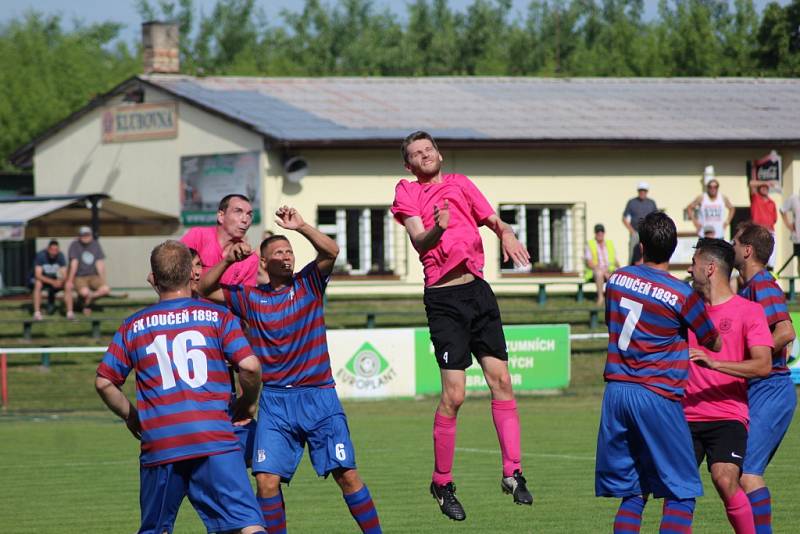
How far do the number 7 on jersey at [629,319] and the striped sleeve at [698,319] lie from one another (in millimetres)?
275

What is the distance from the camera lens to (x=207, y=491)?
8.05 m

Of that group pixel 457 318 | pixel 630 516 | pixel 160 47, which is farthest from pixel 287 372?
pixel 160 47

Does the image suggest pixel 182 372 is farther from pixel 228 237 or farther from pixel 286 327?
pixel 228 237

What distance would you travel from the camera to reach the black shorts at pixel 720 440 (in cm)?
919

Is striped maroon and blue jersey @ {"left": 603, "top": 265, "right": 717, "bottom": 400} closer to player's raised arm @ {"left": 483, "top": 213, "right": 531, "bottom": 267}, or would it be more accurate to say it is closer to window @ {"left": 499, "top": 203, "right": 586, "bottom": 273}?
player's raised arm @ {"left": 483, "top": 213, "right": 531, "bottom": 267}

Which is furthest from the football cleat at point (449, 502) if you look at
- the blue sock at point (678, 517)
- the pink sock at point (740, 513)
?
the pink sock at point (740, 513)

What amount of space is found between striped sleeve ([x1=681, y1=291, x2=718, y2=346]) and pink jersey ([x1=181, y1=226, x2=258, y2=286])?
11.1ft

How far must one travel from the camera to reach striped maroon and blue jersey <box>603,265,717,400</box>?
8570 millimetres

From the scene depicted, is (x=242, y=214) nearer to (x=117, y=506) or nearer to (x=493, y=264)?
(x=117, y=506)

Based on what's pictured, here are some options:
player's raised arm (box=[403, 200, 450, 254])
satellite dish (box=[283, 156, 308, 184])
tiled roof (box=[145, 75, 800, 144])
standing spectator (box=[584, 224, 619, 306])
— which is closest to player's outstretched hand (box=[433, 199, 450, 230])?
player's raised arm (box=[403, 200, 450, 254])

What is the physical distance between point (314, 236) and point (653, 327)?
2.31 m

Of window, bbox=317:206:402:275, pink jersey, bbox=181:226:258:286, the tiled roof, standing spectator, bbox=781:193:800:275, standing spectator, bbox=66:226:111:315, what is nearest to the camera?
pink jersey, bbox=181:226:258:286

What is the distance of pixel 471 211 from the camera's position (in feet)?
32.1

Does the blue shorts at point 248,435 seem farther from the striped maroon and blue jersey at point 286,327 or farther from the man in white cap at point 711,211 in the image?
the man in white cap at point 711,211
